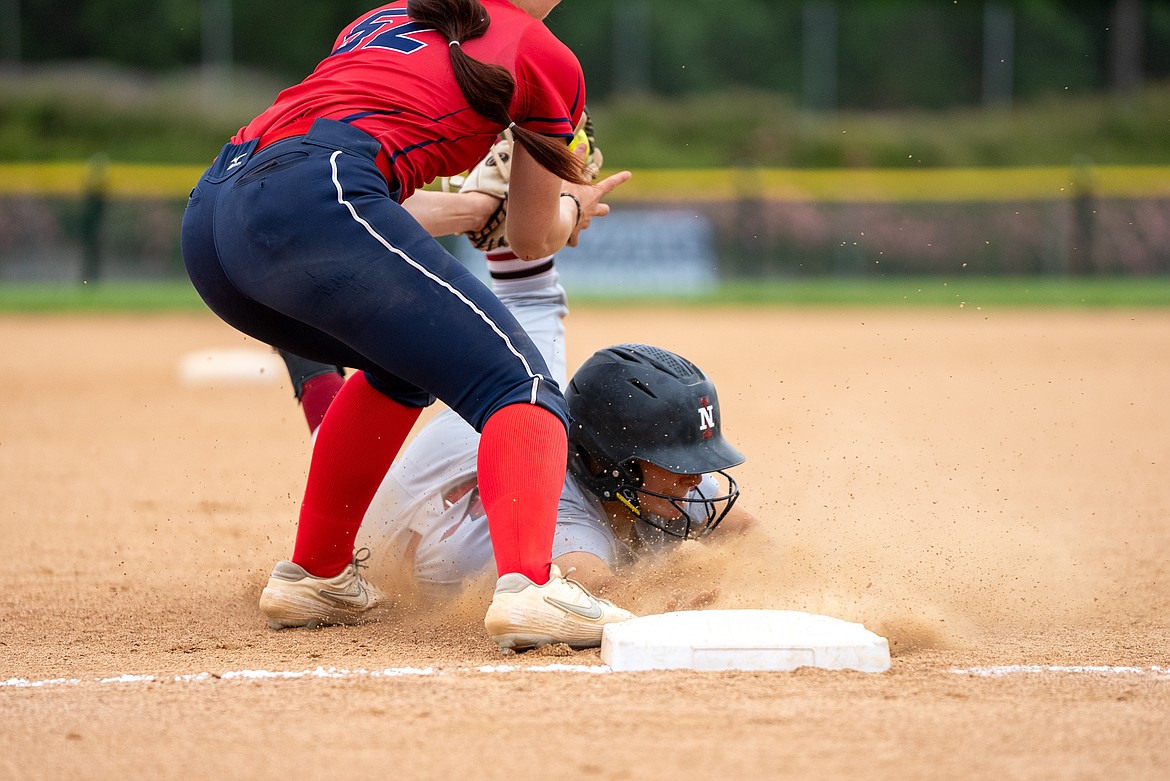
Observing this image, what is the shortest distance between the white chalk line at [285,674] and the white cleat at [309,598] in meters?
0.41

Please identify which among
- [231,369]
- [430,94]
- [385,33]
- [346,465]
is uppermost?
[385,33]

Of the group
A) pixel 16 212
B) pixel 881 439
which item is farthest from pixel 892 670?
pixel 16 212

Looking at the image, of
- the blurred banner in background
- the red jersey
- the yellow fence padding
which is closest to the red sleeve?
the red jersey

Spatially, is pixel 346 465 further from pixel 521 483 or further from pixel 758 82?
pixel 758 82

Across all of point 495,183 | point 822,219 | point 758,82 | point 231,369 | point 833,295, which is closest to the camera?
point 495,183

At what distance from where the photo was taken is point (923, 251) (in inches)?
781

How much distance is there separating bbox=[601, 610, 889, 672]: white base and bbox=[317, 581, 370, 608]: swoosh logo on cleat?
32.3 inches

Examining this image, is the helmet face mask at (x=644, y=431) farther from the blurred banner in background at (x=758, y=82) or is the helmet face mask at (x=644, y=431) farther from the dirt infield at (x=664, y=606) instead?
the blurred banner in background at (x=758, y=82)

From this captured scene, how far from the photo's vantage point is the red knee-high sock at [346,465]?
2994mm

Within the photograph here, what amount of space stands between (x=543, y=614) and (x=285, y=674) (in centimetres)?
54

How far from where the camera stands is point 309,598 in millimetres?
3113

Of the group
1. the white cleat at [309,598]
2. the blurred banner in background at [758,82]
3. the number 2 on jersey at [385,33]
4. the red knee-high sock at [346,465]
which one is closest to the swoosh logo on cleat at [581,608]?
the red knee-high sock at [346,465]

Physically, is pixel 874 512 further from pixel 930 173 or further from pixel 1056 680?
pixel 930 173

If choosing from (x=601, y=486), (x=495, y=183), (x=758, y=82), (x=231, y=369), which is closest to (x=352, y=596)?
(x=601, y=486)
